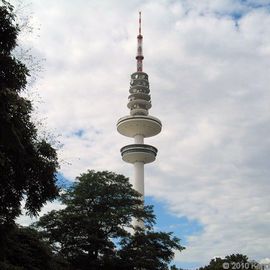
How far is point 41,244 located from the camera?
1419 inches

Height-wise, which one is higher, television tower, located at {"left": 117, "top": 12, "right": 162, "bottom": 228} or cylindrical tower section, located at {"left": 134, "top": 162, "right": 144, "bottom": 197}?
television tower, located at {"left": 117, "top": 12, "right": 162, "bottom": 228}

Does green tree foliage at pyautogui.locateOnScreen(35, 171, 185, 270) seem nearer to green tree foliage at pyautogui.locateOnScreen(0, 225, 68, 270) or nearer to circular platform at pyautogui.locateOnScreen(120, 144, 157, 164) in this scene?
green tree foliage at pyautogui.locateOnScreen(0, 225, 68, 270)

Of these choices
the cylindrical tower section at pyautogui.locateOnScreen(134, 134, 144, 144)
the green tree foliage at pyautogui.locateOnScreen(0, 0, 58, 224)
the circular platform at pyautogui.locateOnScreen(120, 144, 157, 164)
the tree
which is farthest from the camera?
the cylindrical tower section at pyautogui.locateOnScreen(134, 134, 144, 144)

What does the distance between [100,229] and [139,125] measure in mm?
64068

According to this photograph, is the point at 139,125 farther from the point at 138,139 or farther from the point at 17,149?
the point at 17,149

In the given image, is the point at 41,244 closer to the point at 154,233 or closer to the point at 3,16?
the point at 154,233

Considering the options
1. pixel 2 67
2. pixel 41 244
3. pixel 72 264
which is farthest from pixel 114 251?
pixel 2 67

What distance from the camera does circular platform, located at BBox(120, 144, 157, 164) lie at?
4205 inches

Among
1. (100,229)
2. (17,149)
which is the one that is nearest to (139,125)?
(100,229)

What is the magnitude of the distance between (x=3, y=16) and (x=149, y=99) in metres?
99.6

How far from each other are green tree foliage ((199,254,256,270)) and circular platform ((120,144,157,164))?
40.8 m

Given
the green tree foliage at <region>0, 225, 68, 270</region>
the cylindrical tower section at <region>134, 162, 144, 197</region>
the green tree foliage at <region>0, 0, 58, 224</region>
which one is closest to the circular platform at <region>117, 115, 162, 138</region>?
the cylindrical tower section at <region>134, 162, 144, 197</region>

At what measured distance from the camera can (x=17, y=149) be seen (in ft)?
63.1

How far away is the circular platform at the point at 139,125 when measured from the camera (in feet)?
360
